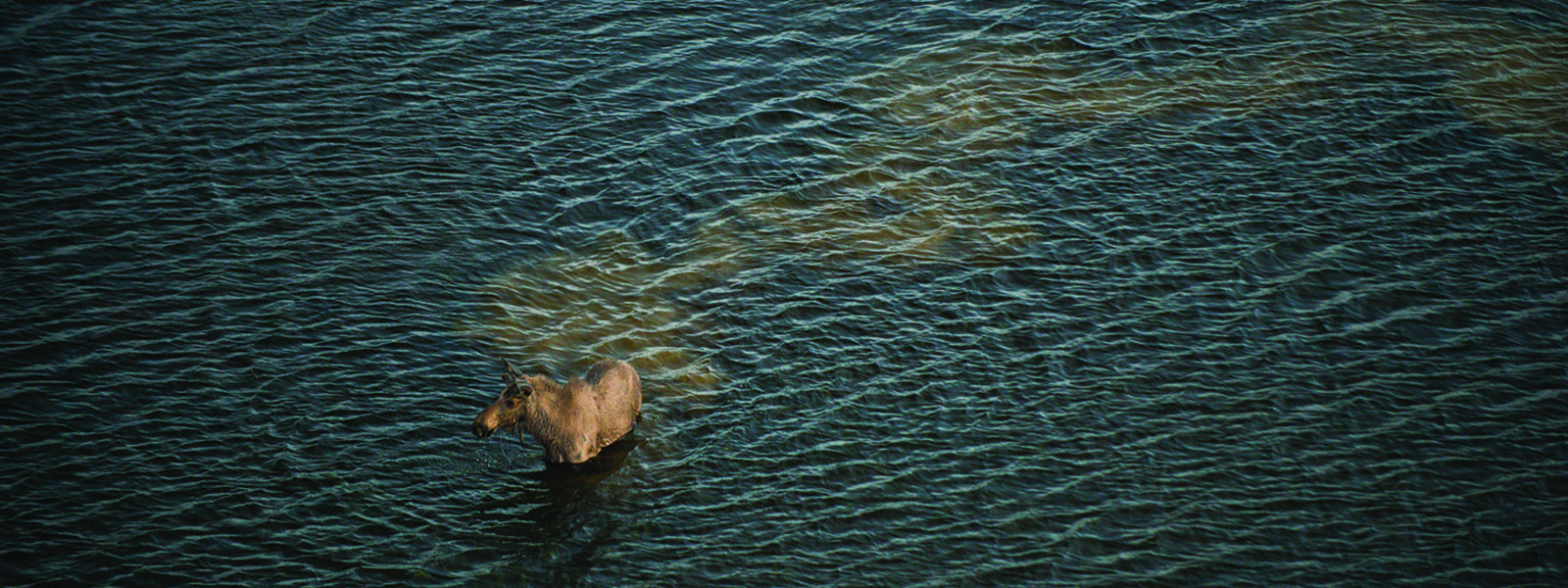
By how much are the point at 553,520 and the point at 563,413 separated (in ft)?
5.28

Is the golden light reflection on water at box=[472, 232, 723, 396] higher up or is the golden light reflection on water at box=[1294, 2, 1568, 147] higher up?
the golden light reflection on water at box=[1294, 2, 1568, 147]

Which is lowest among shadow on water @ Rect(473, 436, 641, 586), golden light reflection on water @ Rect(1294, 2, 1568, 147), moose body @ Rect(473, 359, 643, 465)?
shadow on water @ Rect(473, 436, 641, 586)

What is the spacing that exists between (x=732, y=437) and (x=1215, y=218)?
11325mm

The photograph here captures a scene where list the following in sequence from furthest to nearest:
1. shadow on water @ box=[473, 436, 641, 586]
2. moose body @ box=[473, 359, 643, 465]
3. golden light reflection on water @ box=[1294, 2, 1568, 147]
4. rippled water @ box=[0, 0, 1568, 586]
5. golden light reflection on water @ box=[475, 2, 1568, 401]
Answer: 1. golden light reflection on water @ box=[1294, 2, 1568, 147]
2. golden light reflection on water @ box=[475, 2, 1568, 401]
3. moose body @ box=[473, 359, 643, 465]
4. rippled water @ box=[0, 0, 1568, 586]
5. shadow on water @ box=[473, 436, 641, 586]

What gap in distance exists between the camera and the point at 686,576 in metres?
17.8

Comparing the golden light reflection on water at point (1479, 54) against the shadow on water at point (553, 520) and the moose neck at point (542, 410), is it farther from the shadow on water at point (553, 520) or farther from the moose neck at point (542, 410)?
the moose neck at point (542, 410)

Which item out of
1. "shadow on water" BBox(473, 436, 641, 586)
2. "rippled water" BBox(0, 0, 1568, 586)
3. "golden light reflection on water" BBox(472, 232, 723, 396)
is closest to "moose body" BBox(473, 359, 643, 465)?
"shadow on water" BBox(473, 436, 641, 586)

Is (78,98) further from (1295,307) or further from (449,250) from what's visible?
(1295,307)

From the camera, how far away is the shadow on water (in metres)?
17.9

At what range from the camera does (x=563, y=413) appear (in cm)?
1938

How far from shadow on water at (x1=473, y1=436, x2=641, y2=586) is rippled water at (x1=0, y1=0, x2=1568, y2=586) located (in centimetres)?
7

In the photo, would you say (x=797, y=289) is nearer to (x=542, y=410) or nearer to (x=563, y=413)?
(x=563, y=413)

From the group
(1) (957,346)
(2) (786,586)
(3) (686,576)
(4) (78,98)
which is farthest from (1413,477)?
(4) (78,98)

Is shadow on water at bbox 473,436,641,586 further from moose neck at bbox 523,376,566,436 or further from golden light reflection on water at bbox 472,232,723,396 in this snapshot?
golden light reflection on water at bbox 472,232,723,396
